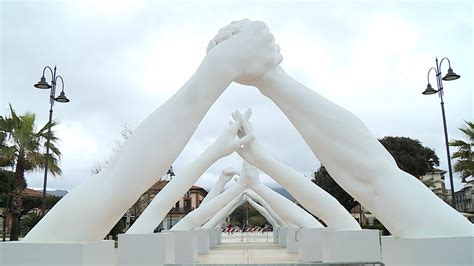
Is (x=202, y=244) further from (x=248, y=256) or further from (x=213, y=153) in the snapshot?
(x=213, y=153)

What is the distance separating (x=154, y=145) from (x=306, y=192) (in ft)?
19.2

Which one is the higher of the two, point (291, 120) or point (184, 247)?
point (291, 120)

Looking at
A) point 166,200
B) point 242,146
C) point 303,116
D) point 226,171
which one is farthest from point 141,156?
point 226,171

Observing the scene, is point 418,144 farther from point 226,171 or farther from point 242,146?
point 242,146

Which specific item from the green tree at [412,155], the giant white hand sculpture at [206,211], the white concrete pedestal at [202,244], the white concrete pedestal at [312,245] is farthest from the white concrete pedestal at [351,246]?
the green tree at [412,155]

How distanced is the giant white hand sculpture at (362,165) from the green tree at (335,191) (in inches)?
1323

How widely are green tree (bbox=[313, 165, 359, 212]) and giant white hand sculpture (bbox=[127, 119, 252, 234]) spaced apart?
27.8 metres

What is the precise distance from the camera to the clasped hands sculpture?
18.7ft

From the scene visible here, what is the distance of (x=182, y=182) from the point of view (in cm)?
1191

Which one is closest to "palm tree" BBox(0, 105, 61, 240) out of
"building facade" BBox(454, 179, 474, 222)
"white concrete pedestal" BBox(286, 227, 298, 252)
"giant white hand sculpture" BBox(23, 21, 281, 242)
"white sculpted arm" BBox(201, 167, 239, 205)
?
"white sculpted arm" BBox(201, 167, 239, 205)

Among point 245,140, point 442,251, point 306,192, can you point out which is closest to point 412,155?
point 245,140

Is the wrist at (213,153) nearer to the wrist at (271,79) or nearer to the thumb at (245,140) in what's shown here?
the thumb at (245,140)

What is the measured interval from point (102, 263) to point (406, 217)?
391 centimetres

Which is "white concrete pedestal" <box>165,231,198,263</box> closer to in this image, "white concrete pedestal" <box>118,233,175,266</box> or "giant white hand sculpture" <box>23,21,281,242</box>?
"white concrete pedestal" <box>118,233,175,266</box>
